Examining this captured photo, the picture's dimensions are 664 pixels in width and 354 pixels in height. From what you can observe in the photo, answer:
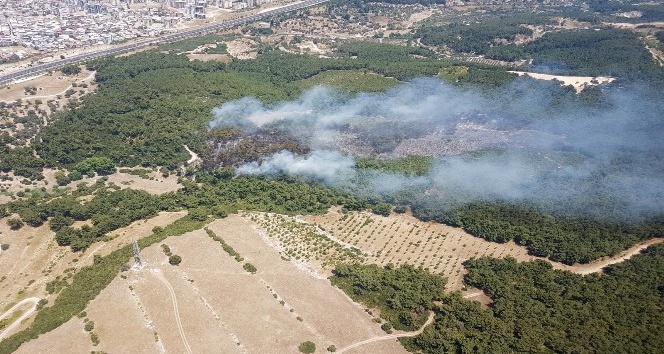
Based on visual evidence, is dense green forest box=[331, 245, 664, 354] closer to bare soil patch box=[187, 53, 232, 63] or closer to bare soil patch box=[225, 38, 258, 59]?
bare soil patch box=[187, 53, 232, 63]

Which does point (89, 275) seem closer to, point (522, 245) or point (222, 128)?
point (222, 128)

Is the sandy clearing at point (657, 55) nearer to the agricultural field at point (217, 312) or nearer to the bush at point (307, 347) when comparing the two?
the agricultural field at point (217, 312)

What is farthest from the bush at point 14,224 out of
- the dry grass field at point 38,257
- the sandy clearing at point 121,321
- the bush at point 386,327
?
the bush at point 386,327

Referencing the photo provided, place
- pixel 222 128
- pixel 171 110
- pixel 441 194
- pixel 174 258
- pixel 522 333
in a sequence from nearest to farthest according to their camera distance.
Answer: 1. pixel 522 333
2. pixel 174 258
3. pixel 441 194
4. pixel 222 128
5. pixel 171 110

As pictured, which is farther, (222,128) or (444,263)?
(222,128)

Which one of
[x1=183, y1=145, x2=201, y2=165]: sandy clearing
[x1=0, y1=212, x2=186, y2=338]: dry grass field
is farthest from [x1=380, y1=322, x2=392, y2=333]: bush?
[x1=183, y1=145, x2=201, y2=165]: sandy clearing

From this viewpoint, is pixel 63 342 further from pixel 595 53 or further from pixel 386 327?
pixel 595 53

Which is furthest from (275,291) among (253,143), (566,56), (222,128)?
(566,56)
